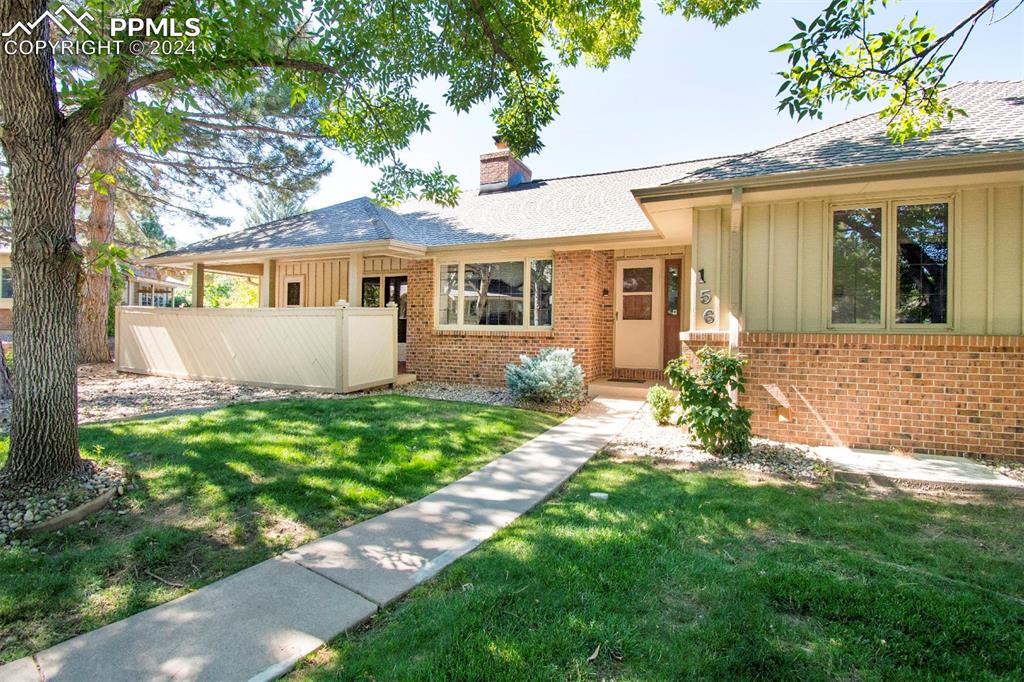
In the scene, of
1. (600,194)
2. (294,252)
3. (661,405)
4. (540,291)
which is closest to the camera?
(661,405)

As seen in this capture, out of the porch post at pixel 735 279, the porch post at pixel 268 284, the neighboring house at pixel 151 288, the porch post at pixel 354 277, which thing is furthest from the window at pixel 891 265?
the neighboring house at pixel 151 288

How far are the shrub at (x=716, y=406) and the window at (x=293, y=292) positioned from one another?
10533 millimetres

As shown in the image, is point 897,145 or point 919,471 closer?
point 919,471

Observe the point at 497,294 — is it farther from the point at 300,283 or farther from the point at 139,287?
the point at 139,287

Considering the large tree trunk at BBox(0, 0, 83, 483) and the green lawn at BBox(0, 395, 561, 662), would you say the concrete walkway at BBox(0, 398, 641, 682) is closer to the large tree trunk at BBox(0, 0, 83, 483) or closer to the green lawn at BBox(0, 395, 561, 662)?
the green lawn at BBox(0, 395, 561, 662)

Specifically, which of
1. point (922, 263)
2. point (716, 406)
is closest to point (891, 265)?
point (922, 263)

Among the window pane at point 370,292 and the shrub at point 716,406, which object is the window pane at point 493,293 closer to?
the window pane at point 370,292

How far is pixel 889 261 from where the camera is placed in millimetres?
5863

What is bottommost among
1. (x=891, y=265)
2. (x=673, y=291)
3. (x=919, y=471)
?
(x=919, y=471)

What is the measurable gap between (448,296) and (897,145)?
25.8ft

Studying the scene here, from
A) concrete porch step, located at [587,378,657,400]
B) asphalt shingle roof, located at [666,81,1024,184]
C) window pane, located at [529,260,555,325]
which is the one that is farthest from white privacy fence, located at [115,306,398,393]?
asphalt shingle roof, located at [666,81,1024,184]

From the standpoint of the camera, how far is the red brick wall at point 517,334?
9555 millimetres

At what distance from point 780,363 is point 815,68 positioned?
3348 millimetres

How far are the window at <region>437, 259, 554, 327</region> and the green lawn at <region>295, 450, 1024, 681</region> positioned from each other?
634 centimetres
